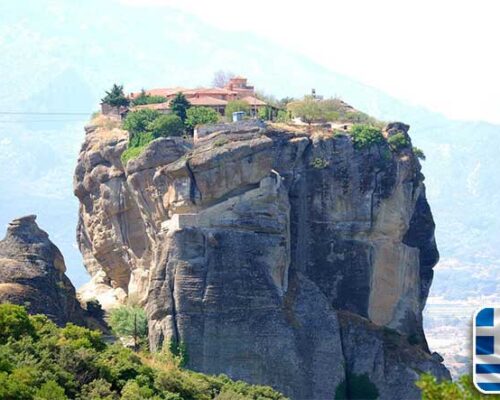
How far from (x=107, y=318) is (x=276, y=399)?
12075mm

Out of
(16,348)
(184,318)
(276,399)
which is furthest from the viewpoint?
(184,318)

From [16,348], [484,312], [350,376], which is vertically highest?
[484,312]

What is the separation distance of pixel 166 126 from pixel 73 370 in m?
26.4

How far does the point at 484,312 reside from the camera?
24.3m

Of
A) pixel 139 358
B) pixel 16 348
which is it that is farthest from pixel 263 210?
pixel 16 348

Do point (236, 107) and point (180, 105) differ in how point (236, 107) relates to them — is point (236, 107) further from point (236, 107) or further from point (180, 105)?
point (180, 105)

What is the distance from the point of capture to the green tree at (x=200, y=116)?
75.3 m

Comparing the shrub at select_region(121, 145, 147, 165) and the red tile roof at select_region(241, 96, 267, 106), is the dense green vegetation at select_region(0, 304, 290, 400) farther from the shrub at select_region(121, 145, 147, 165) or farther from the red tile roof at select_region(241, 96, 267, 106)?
the red tile roof at select_region(241, 96, 267, 106)

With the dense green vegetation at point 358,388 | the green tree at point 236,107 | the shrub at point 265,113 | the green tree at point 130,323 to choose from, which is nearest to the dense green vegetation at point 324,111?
the shrub at point 265,113

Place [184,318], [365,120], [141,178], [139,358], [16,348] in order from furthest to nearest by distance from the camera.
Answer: [365,120] → [141,178] → [184,318] → [139,358] → [16,348]

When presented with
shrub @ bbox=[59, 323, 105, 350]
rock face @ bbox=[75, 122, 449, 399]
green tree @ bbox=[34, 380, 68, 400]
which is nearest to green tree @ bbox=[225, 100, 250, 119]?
rock face @ bbox=[75, 122, 449, 399]

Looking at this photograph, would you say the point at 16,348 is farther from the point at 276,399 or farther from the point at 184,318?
the point at 184,318

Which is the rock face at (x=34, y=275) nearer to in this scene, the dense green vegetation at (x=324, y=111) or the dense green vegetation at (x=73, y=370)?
the dense green vegetation at (x=73, y=370)

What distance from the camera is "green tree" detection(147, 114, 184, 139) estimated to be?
74500mm
